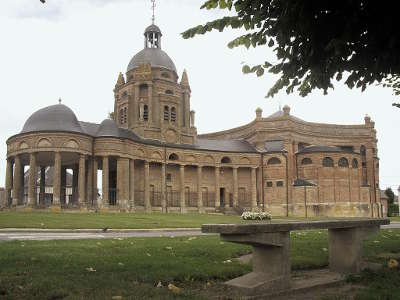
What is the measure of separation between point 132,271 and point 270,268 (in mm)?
2625

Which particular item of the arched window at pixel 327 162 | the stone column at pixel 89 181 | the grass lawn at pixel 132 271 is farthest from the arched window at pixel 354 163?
the grass lawn at pixel 132 271

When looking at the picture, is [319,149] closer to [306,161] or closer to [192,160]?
[306,161]

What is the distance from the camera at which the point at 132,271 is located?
8.40 meters

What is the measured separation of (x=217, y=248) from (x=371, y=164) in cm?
6186

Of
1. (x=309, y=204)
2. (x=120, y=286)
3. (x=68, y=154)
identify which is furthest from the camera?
(x=309, y=204)

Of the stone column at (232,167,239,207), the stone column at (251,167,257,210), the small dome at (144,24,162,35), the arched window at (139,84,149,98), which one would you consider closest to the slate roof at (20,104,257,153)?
the arched window at (139,84,149,98)

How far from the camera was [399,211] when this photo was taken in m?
76.2

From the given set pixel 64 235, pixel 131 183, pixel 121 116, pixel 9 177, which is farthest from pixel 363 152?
pixel 64 235

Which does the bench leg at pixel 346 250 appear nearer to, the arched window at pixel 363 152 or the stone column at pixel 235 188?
the stone column at pixel 235 188

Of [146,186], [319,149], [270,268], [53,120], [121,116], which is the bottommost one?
[270,268]

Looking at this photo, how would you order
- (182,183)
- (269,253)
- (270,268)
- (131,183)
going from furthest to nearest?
(182,183) → (131,183) → (269,253) → (270,268)

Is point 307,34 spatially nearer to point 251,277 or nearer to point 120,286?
point 251,277

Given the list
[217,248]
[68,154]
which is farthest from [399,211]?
[217,248]

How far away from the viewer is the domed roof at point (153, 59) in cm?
6234
